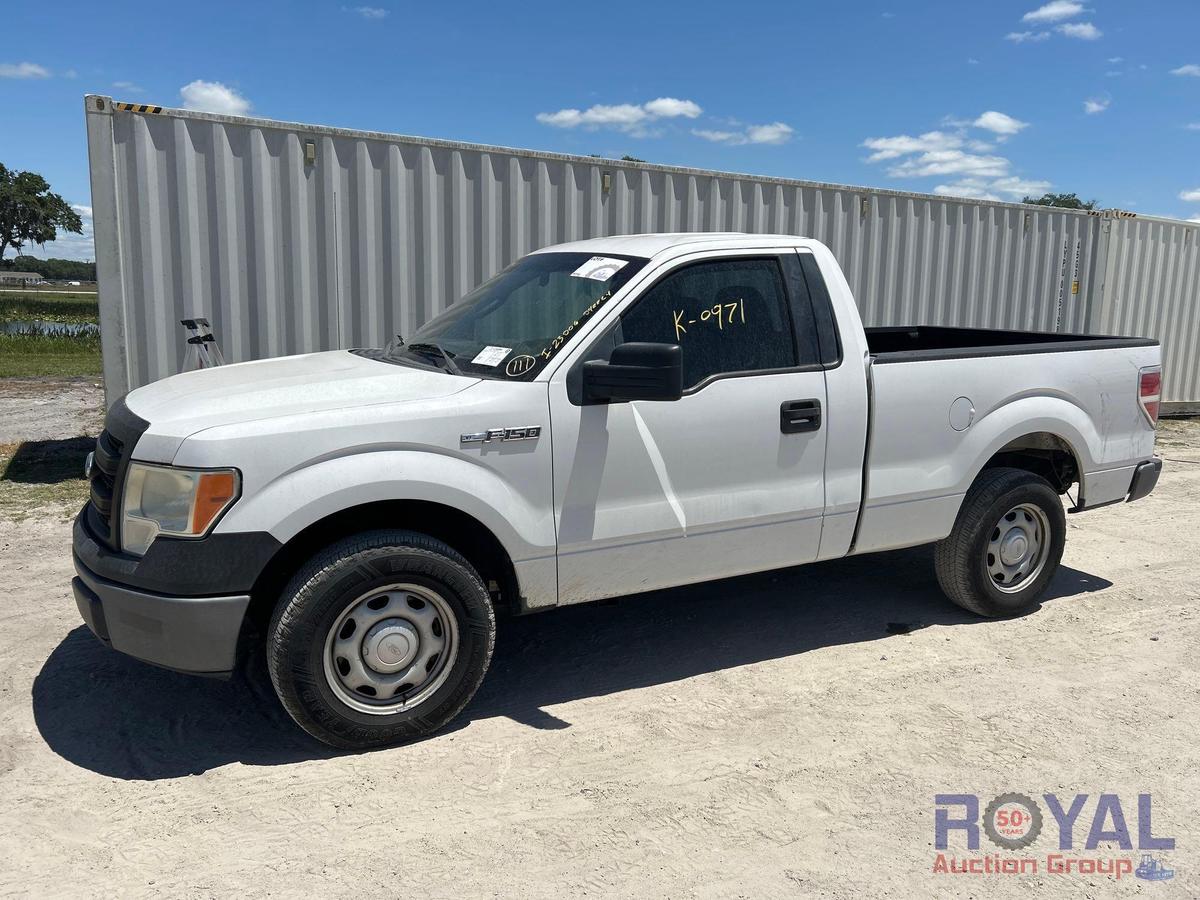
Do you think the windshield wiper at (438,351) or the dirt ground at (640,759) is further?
the windshield wiper at (438,351)

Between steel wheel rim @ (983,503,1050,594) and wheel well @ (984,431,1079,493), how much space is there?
11.5 inches

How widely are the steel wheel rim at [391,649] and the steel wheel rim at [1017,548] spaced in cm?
295

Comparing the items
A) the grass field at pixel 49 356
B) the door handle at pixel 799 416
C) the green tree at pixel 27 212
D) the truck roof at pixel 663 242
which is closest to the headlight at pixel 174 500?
the truck roof at pixel 663 242

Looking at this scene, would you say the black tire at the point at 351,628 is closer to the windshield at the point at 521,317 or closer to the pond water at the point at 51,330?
the windshield at the point at 521,317

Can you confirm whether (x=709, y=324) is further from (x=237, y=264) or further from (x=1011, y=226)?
(x=1011, y=226)

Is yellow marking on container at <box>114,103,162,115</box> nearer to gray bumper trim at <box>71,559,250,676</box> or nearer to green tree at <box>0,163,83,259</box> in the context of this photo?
gray bumper trim at <box>71,559,250,676</box>

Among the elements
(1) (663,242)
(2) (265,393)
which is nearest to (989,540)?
(1) (663,242)

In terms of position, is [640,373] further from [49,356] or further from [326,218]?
[49,356]

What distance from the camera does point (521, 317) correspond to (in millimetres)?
4305

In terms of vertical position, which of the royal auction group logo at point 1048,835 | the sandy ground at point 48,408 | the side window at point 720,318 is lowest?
the royal auction group logo at point 1048,835

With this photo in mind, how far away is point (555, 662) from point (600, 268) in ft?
6.00

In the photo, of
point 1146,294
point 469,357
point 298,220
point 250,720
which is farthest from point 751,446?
point 1146,294

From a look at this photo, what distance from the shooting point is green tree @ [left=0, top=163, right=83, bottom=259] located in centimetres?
9088

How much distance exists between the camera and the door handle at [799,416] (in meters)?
4.28
